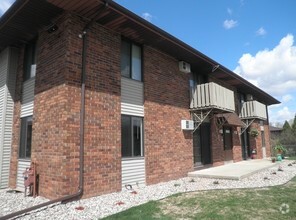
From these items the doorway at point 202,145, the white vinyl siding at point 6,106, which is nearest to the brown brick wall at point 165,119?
the doorway at point 202,145

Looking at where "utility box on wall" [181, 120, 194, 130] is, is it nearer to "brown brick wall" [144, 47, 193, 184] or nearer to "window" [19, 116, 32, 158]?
"brown brick wall" [144, 47, 193, 184]

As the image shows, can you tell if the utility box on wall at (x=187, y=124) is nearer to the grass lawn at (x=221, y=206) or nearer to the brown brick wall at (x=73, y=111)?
the brown brick wall at (x=73, y=111)

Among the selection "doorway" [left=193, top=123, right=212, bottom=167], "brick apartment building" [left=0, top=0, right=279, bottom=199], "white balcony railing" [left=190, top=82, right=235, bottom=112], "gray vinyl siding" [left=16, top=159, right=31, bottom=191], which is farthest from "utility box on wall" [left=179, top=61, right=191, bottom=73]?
"gray vinyl siding" [left=16, top=159, right=31, bottom=191]

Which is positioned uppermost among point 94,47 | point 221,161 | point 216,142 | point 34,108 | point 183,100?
point 94,47

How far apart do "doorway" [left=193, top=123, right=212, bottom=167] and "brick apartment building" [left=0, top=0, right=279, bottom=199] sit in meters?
0.15

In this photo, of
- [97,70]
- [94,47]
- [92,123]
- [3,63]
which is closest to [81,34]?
[94,47]

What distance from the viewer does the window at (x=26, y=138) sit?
9.16 metres

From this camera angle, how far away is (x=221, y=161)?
48.9 ft

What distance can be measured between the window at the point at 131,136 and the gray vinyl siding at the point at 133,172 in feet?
0.80

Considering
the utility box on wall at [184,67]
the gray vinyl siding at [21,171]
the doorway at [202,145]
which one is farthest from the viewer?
the doorway at [202,145]

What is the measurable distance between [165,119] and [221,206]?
5.05 metres

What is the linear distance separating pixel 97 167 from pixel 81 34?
4.08 metres

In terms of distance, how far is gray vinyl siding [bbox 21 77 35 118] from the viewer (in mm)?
9296

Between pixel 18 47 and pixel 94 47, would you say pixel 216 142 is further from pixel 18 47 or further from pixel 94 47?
pixel 18 47
